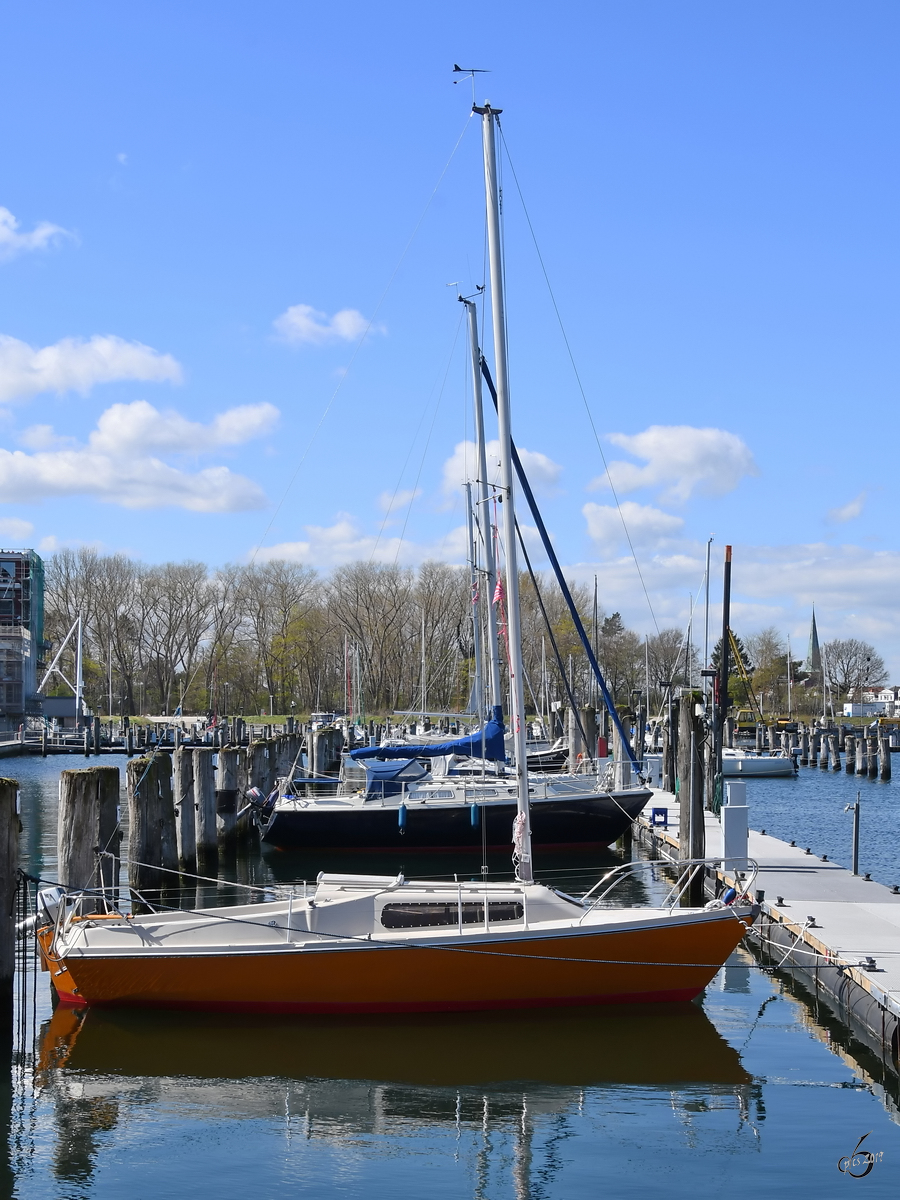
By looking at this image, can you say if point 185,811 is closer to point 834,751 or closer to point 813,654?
point 834,751

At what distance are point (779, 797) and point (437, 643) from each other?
171 feet

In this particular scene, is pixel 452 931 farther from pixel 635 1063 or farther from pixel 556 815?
pixel 556 815

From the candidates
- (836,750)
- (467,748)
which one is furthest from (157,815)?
(836,750)

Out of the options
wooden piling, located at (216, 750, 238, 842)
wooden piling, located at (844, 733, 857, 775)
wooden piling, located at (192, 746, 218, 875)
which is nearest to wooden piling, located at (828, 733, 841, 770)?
wooden piling, located at (844, 733, 857, 775)

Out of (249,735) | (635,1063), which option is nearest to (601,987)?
(635,1063)

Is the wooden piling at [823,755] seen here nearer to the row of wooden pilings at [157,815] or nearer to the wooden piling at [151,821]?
the row of wooden pilings at [157,815]

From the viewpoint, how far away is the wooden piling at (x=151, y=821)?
20.3 metres

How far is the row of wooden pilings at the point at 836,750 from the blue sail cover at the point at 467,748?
35484 millimetres

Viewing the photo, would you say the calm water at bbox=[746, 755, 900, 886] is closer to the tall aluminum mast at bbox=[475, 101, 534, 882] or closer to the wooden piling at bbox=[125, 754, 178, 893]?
the tall aluminum mast at bbox=[475, 101, 534, 882]

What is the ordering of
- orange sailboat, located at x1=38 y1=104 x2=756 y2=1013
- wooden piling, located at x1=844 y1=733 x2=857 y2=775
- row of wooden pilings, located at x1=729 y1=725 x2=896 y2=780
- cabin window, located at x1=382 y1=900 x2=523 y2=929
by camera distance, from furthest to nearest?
wooden piling, located at x1=844 y1=733 x2=857 y2=775, row of wooden pilings, located at x1=729 y1=725 x2=896 y2=780, cabin window, located at x1=382 y1=900 x2=523 y2=929, orange sailboat, located at x1=38 y1=104 x2=756 y2=1013

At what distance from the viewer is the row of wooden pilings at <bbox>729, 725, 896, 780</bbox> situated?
59625 mm

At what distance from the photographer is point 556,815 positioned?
26672 millimetres

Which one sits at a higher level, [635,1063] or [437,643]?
[437,643]

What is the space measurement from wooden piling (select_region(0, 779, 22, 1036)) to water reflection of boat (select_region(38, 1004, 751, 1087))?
93 cm
